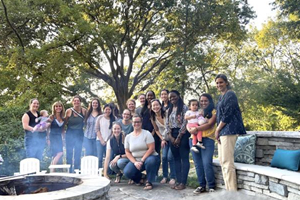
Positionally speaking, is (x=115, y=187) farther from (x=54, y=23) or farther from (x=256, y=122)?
(x=256, y=122)

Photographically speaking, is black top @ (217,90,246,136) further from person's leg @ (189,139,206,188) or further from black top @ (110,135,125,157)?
black top @ (110,135,125,157)

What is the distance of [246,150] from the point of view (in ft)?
14.3

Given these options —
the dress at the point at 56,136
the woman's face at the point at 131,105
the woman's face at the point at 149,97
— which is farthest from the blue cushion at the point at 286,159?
the dress at the point at 56,136

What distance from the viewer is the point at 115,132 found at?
4879 mm

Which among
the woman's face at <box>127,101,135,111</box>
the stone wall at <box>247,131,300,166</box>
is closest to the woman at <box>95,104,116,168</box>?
the woman's face at <box>127,101,135,111</box>

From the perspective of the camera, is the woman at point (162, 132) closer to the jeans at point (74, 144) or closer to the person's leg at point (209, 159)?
the person's leg at point (209, 159)

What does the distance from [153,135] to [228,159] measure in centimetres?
157

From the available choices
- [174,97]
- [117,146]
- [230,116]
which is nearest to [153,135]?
[117,146]

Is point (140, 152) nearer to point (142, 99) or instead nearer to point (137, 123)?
point (137, 123)

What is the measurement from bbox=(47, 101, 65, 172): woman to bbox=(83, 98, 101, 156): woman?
43cm

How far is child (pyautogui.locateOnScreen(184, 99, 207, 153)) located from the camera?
413 cm

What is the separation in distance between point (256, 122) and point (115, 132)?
43.8ft

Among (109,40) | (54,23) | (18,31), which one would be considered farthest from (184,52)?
(18,31)

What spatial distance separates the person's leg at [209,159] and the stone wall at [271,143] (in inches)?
31.7
